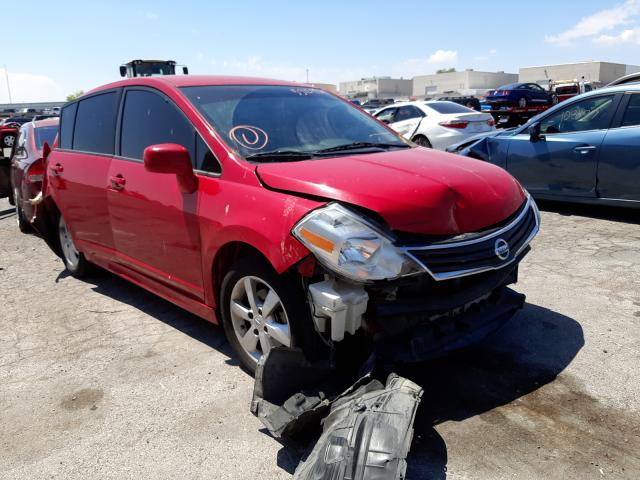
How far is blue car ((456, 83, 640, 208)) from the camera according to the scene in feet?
20.5

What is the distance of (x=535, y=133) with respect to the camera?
720 centimetres

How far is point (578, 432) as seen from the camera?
9.02ft

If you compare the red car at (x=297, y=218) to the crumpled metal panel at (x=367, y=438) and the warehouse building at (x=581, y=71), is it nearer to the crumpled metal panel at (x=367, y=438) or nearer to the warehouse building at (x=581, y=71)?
the crumpled metal panel at (x=367, y=438)

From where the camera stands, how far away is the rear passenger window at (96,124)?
14.8ft

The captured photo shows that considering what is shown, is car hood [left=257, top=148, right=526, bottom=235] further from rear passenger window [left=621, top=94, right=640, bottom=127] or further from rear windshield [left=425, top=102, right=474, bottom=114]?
rear windshield [left=425, top=102, right=474, bottom=114]

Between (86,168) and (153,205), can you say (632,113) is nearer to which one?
(153,205)

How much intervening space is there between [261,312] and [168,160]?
1041 mm

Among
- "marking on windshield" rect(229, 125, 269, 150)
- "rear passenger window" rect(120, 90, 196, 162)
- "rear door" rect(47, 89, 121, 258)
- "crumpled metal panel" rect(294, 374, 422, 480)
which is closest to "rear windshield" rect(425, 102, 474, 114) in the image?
"rear door" rect(47, 89, 121, 258)

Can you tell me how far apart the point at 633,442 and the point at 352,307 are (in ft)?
4.80

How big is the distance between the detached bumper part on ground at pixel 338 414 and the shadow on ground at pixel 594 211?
205 inches

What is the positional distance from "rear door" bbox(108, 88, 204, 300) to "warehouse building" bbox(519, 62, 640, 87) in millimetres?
69694

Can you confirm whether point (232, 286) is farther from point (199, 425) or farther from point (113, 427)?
point (113, 427)

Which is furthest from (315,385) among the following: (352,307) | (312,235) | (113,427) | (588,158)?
(588,158)

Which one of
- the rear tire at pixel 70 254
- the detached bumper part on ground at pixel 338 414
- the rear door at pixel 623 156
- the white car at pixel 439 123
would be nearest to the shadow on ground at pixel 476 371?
the detached bumper part on ground at pixel 338 414
